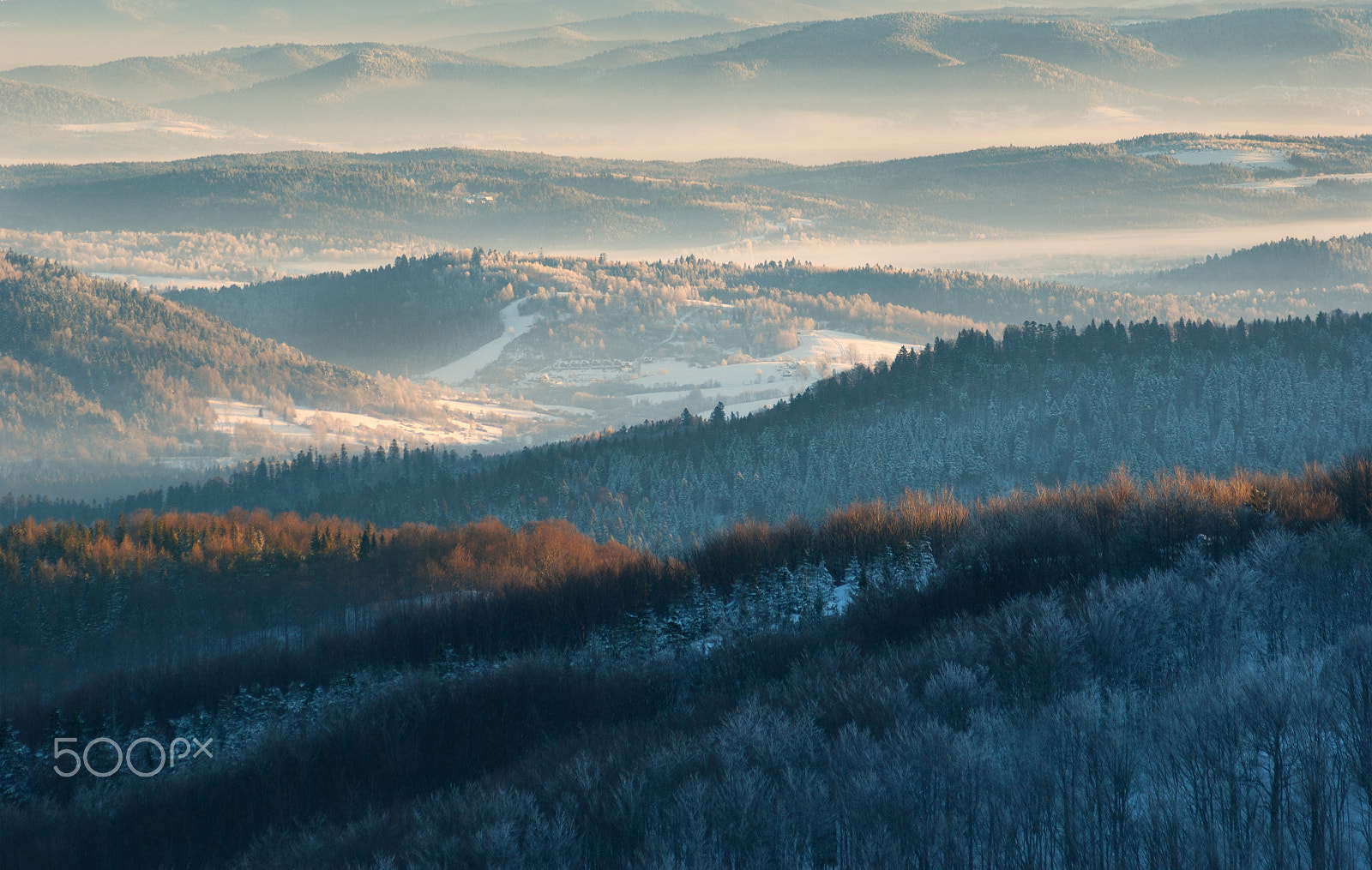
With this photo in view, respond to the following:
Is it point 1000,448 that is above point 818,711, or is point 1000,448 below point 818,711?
below

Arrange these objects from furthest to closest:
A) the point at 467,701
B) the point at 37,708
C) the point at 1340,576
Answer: the point at 37,708 → the point at 467,701 → the point at 1340,576

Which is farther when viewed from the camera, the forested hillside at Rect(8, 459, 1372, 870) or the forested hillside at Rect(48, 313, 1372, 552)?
the forested hillside at Rect(48, 313, 1372, 552)

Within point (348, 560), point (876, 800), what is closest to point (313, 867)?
point (876, 800)

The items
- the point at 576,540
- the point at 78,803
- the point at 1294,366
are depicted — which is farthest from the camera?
the point at 1294,366

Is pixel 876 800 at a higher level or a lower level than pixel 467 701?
higher

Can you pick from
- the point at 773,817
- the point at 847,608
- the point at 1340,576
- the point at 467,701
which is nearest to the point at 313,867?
the point at 773,817

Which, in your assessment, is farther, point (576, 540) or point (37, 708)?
point (576, 540)

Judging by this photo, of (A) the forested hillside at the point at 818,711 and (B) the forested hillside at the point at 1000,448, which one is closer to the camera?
(A) the forested hillside at the point at 818,711

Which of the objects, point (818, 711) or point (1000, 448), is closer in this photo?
point (818, 711)

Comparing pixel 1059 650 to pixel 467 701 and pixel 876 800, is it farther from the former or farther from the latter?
pixel 467 701

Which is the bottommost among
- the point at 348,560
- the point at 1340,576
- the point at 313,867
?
the point at 348,560

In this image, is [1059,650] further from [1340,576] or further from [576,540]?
[576,540]
